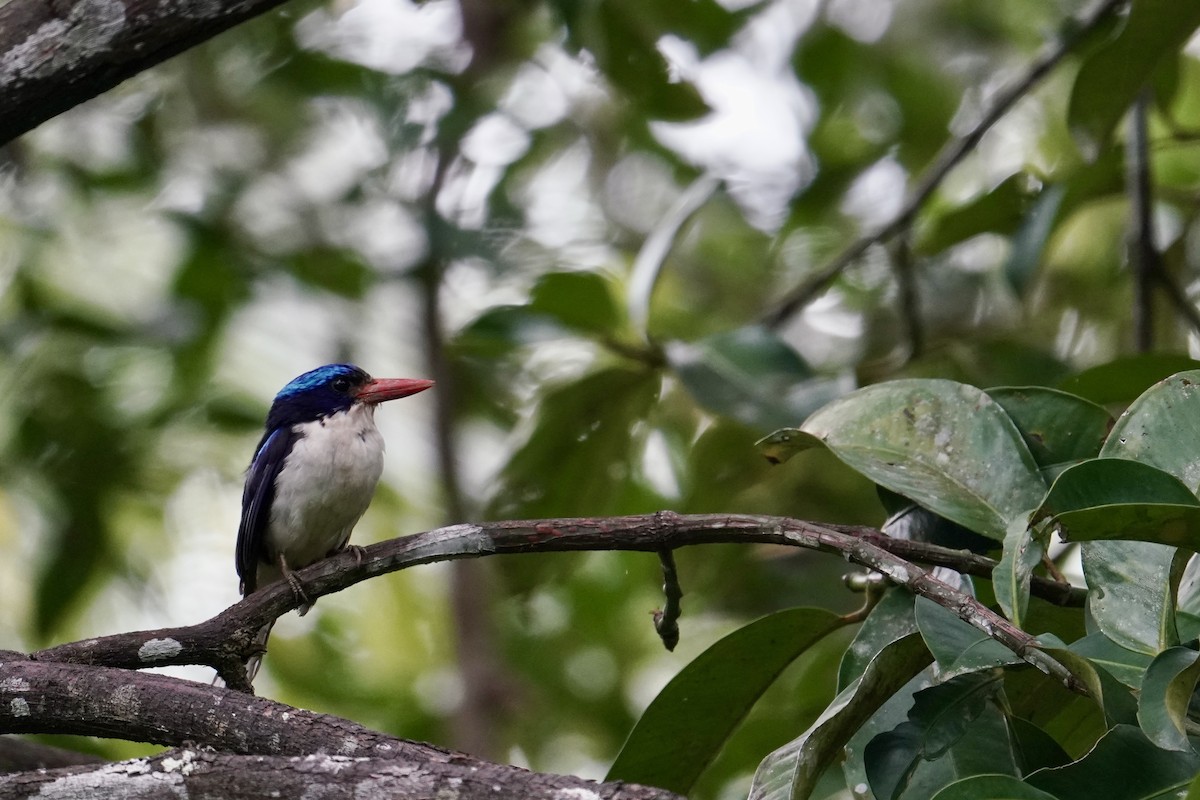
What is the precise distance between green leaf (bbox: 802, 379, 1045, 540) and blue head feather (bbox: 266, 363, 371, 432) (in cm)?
216

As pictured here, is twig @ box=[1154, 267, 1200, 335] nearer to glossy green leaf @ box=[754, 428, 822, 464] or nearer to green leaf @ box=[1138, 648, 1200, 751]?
glossy green leaf @ box=[754, 428, 822, 464]

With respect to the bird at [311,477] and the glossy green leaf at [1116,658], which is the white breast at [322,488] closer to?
the bird at [311,477]

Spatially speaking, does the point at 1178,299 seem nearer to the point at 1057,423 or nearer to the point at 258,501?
the point at 1057,423

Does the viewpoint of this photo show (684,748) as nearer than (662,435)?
Yes

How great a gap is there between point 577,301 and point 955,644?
7.93ft

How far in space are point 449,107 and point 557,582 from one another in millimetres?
2485

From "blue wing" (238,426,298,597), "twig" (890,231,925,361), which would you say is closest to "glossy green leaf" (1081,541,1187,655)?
"twig" (890,231,925,361)

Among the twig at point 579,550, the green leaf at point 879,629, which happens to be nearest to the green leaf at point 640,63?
the twig at point 579,550

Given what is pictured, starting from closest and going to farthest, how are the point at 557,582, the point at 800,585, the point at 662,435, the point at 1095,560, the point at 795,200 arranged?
the point at 1095,560 → the point at 557,582 → the point at 800,585 → the point at 662,435 → the point at 795,200

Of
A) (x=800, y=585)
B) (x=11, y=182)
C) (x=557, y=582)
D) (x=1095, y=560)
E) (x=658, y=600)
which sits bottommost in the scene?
(x=658, y=600)

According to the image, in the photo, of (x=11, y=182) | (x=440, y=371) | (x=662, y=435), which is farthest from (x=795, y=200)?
(x=11, y=182)

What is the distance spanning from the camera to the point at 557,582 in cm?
406

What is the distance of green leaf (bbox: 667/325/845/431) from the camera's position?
3.76 meters

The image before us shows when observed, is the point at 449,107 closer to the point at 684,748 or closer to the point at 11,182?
the point at 11,182
